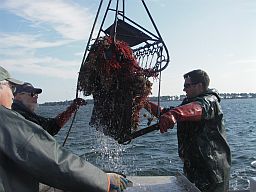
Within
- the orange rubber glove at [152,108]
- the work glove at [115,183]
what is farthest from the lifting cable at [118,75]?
the work glove at [115,183]

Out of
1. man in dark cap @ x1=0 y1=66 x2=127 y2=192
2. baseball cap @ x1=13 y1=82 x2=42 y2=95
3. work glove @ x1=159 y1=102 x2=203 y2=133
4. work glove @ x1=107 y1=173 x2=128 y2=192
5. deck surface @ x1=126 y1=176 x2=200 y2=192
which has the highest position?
baseball cap @ x1=13 y1=82 x2=42 y2=95

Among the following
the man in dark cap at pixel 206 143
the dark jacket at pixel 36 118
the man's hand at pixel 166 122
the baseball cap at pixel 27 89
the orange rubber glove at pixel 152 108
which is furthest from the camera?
Answer: the baseball cap at pixel 27 89

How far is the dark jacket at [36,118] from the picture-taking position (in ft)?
16.4

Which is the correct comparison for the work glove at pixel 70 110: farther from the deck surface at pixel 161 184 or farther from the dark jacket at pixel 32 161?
the dark jacket at pixel 32 161

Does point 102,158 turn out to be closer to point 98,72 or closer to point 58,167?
point 98,72

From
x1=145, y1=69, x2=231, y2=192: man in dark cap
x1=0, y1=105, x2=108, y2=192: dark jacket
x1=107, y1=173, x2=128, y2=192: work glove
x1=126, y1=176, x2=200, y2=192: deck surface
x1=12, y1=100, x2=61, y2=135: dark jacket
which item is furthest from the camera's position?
x1=12, y1=100, x2=61, y2=135: dark jacket

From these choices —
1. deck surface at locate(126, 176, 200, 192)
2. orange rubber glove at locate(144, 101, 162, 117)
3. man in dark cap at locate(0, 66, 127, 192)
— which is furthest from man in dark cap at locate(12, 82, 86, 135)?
man in dark cap at locate(0, 66, 127, 192)

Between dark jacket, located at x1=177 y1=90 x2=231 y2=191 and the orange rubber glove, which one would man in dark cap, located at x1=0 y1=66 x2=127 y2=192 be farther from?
the orange rubber glove

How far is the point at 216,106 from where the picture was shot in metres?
4.48

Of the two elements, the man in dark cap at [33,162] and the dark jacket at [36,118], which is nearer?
the man in dark cap at [33,162]

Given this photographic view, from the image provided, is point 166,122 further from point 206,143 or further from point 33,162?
point 33,162

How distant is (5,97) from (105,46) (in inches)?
74.2

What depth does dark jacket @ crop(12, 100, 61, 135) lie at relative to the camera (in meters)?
5.00

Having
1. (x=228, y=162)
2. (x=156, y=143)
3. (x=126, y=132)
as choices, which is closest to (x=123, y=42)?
(x=126, y=132)
